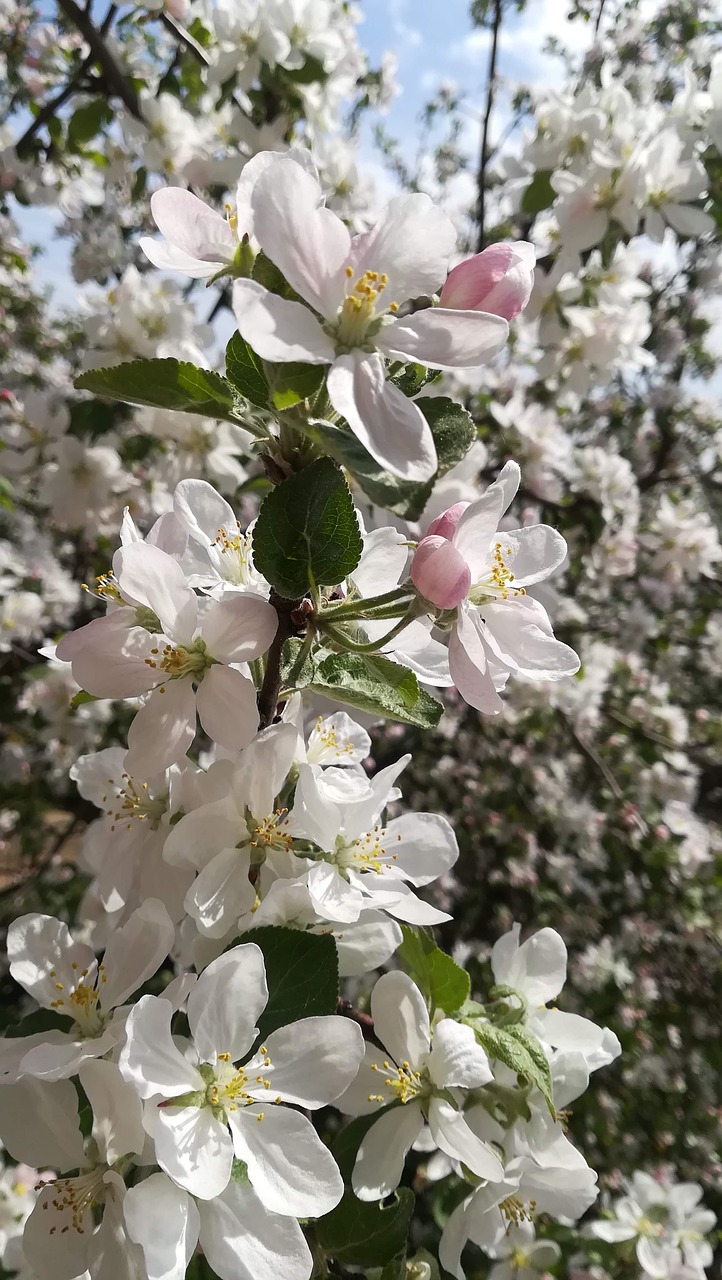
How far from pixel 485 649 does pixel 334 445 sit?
252 mm

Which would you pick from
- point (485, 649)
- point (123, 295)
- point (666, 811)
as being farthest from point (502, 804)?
point (485, 649)

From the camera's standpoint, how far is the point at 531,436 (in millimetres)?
2650

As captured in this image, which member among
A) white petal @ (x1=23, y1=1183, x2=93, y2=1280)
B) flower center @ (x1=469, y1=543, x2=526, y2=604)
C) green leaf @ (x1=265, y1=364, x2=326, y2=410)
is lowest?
white petal @ (x1=23, y1=1183, x2=93, y2=1280)

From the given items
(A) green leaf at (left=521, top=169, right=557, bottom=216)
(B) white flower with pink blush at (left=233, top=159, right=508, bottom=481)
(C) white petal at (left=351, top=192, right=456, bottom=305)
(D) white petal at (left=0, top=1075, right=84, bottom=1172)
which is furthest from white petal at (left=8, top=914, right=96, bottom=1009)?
(A) green leaf at (left=521, top=169, right=557, bottom=216)

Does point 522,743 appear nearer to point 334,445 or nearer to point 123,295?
point 123,295

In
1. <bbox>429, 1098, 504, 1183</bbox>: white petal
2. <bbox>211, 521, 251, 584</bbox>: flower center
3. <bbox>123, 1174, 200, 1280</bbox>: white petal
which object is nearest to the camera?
<bbox>123, 1174, 200, 1280</bbox>: white petal

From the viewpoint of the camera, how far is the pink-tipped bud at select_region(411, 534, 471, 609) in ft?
2.40

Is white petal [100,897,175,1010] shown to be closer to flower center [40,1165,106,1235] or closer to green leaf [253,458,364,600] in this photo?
flower center [40,1165,106,1235]

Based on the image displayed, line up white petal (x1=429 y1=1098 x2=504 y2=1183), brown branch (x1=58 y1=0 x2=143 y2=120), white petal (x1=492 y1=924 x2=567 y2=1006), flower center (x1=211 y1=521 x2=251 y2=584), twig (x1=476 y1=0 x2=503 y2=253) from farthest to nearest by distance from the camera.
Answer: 1. twig (x1=476 y1=0 x2=503 y2=253)
2. brown branch (x1=58 y1=0 x2=143 y2=120)
3. white petal (x1=492 y1=924 x2=567 y2=1006)
4. flower center (x1=211 y1=521 x2=251 y2=584)
5. white petal (x1=429 y1=1098 x2=504 y2=1183)

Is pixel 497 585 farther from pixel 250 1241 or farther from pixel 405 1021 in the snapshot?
pixel 250 1241

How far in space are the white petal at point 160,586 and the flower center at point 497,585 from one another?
294 millimetres

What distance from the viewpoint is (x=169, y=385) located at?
78 cm

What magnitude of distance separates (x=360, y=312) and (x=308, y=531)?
20 centimetres

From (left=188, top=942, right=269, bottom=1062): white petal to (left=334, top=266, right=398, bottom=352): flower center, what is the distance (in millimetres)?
568
